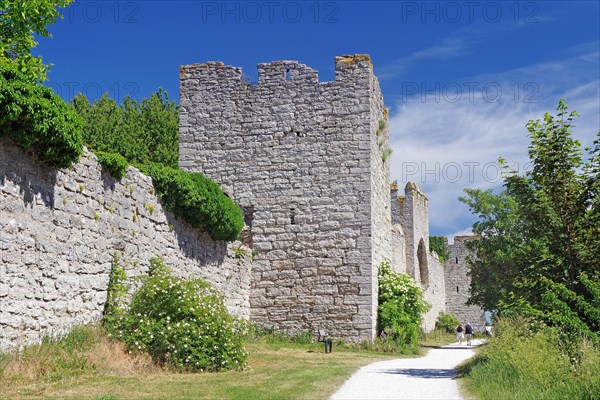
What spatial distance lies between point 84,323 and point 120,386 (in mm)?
2496

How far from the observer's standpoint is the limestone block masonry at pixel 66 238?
8.97 metres

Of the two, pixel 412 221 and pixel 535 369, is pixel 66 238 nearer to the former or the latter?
pixel 535 369

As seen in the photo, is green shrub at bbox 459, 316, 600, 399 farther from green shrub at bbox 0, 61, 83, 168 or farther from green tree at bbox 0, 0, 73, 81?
green tree at bbox 0, 0, 73, 81

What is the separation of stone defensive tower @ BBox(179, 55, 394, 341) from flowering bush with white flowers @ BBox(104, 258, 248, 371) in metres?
5.70

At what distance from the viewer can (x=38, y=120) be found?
29.2 ft

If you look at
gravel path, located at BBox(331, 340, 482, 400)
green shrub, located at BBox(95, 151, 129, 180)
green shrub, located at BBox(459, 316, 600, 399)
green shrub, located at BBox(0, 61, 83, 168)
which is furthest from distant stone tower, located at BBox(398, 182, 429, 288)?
green shrub, located at BBox(0, 61, 83, 168)

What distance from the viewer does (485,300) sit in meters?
28.6

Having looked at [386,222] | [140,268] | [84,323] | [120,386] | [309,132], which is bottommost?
[120,386]

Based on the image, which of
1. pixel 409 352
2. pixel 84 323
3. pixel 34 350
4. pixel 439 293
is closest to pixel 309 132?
pixel 409 352

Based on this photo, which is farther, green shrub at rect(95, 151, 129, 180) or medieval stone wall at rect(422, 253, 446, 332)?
medieval stone wall at rect(422, 253, 446, 332)

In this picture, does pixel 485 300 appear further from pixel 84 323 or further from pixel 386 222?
pixel 84 323

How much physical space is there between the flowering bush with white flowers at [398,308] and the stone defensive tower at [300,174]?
50cm

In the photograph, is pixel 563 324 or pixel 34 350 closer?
pixel 34 350

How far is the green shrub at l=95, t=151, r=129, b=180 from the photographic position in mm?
11484
